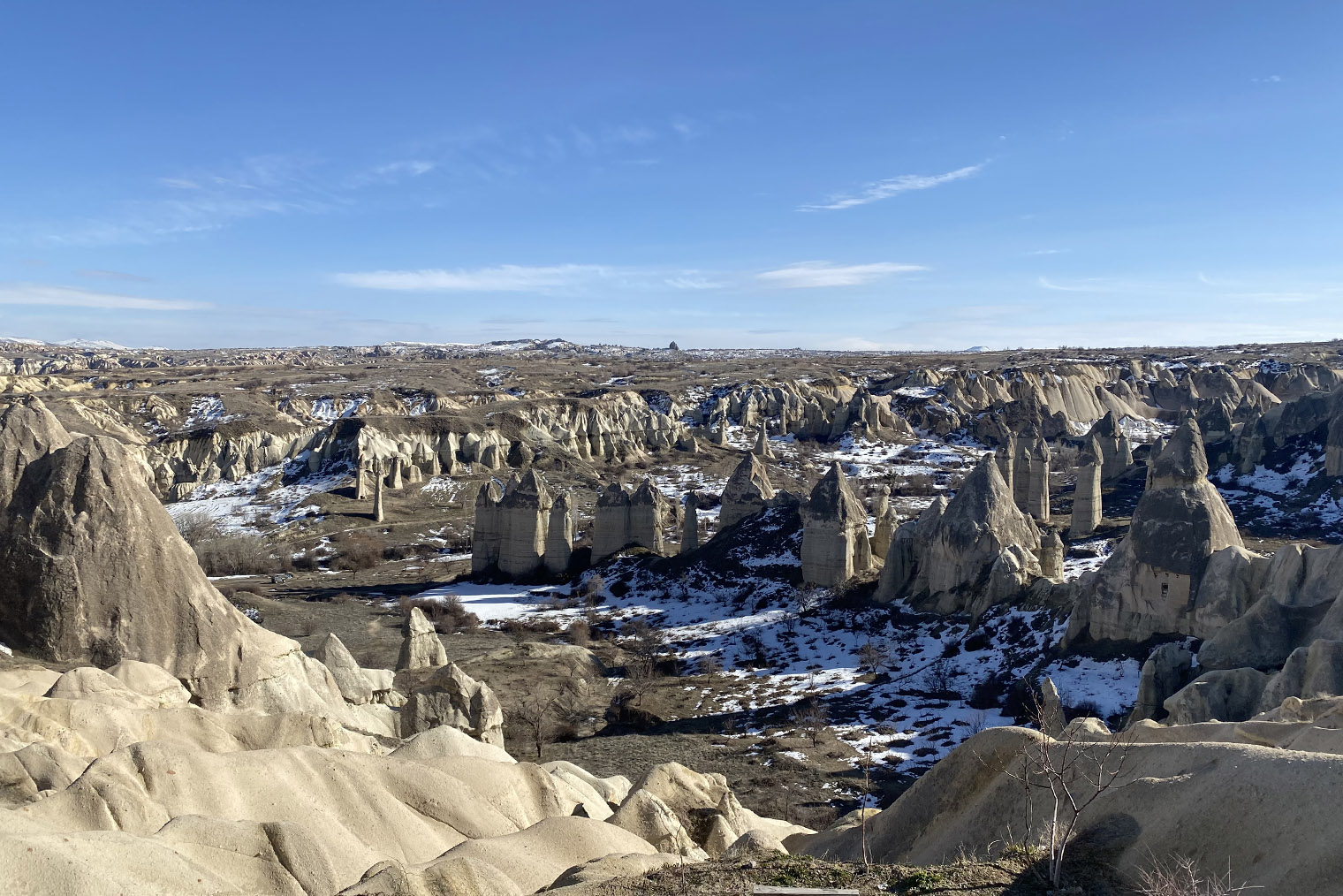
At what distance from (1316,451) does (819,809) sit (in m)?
52.7

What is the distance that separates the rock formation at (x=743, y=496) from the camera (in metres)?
49.8

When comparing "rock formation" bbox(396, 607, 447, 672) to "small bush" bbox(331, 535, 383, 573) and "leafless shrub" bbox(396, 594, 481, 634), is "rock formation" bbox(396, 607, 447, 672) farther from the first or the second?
"small bush" bbox(331, 535, 383, 573)

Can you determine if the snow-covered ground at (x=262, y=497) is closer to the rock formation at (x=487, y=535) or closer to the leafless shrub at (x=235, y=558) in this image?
the leafless shrub at (x=235, y=558)

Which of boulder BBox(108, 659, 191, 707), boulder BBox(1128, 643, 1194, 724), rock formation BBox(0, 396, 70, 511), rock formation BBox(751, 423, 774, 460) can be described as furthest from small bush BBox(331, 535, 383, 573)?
boulder BBox(1128, 643, 1194, 724)

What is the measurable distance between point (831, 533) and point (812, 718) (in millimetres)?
13922

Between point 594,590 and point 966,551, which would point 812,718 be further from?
point 594,590

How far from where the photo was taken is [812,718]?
2556 centimetres

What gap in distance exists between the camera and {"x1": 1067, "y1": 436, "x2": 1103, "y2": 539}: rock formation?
47.3 m

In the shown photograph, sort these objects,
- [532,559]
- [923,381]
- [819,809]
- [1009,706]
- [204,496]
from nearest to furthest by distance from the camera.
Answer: [819,809], [1009,706], [532,559], [204,496], [923,381]

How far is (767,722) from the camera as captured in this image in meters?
26.1

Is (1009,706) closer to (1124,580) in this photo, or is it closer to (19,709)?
(1124,580)

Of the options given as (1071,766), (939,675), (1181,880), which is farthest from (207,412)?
(1181,880)

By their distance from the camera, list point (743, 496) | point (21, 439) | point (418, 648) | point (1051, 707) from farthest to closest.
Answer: point (743, 496), point (418, 648), point (1051, 707), point (21, 439)

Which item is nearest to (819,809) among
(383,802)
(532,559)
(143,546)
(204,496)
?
(383,802)
